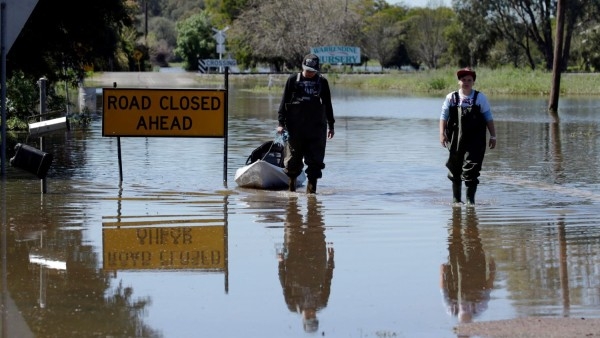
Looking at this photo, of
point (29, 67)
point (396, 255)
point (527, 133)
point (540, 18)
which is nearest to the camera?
point (396, 255)

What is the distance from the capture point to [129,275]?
853 cm

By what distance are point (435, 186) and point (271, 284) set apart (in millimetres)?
6983

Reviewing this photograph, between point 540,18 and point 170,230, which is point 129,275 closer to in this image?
point 170,230

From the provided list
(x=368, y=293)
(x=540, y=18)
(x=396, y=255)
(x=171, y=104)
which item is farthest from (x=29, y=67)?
(x=540, y=18)

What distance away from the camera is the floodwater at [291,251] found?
7.26m

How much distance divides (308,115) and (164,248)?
3990 millimetres

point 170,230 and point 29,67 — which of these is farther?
point 29,67

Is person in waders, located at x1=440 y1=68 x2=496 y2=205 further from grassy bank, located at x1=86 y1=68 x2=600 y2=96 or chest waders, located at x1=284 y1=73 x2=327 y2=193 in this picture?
grassy bank, located at x1=86 y1=68 x2=600 y2=96

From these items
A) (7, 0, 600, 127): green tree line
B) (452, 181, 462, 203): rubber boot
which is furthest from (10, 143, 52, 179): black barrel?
(7, 0, 600, 127): green tree line

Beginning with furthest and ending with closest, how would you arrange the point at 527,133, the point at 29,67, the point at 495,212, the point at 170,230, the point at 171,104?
the point at 527,133, the point at 29,67, the point at 171,104, the point at 495,212, the point at 170,230

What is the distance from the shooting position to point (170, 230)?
10.7 metres

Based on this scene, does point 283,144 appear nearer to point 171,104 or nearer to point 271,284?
point 171,104

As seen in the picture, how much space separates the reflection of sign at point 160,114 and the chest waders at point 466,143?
3055 millimetres

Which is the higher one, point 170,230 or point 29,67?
point 29,67
